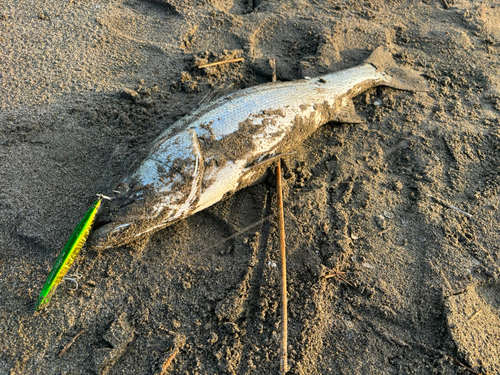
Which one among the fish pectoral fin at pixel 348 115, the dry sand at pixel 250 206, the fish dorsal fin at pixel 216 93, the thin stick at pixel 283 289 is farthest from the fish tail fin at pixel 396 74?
the thin stick at pixel 283 289

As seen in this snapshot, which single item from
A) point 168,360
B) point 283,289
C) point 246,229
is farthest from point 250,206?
point 168,360

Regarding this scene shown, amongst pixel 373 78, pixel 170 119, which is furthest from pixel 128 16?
pixel 373 78

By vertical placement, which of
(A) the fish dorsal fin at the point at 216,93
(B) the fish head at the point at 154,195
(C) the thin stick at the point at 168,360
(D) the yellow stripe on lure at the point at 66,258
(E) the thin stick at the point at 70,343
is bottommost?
(E) the thin stick at the point at 70,343

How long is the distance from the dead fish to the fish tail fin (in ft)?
2.91

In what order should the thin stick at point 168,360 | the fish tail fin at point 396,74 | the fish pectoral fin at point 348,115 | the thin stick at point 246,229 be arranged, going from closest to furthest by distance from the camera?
the thin stick at point 168,360
the thin stick at point 246,229
the fish pectoral fin at point 348,115
the fish tail fin at point 396,74

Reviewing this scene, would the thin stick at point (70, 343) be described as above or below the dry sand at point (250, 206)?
below

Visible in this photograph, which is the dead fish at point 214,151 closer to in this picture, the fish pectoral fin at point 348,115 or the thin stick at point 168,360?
the fish pectoral fin at point 348,115

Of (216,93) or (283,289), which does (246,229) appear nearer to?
(283,289)

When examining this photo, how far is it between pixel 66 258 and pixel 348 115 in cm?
351

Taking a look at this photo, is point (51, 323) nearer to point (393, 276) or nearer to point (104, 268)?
point (104, 268)

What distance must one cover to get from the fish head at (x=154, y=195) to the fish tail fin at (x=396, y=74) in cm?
301

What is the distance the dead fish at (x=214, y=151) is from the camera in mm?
2947

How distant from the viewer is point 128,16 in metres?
4.95

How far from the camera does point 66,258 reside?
2.73 meters
